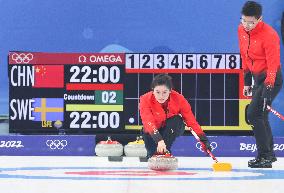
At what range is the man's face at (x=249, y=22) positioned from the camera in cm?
427

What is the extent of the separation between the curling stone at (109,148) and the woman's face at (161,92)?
4.83 ft

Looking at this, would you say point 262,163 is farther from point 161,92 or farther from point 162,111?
point 161,92

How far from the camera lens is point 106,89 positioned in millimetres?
5895

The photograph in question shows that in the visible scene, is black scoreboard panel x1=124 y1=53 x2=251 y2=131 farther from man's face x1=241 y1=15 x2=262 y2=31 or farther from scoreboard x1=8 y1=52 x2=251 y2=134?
man's face x1=241 y1=15 x2=262 y2=31

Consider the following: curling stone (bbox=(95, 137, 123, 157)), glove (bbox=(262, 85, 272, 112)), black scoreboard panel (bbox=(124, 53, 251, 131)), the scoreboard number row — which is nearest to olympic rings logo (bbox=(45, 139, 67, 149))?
curling stone (bbox=(95, 137, 123, 157))

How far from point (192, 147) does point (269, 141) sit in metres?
1.50

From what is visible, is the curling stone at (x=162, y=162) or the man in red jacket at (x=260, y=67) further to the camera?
the man in red jacket at (x=260, y=67)

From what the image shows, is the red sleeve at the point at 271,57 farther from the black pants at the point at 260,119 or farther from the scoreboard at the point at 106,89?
the scoreboard at the point at 106,89

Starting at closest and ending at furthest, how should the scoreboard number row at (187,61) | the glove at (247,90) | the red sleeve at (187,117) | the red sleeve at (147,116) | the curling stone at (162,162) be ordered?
the curling stone at (162,162), the red sleeve at (147,116), the red sleeve at (187,117), the glove at (247,90), the scoreboard number row at (187,61)

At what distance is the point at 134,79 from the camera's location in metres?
5.89

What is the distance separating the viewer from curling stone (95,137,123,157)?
5.61 meters

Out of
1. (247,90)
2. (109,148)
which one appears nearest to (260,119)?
(247,90)

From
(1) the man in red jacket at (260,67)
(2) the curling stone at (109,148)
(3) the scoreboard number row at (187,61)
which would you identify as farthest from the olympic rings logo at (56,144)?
(1) the man in red jacket at (260,67)

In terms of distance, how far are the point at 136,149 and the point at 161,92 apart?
152 centimetres
